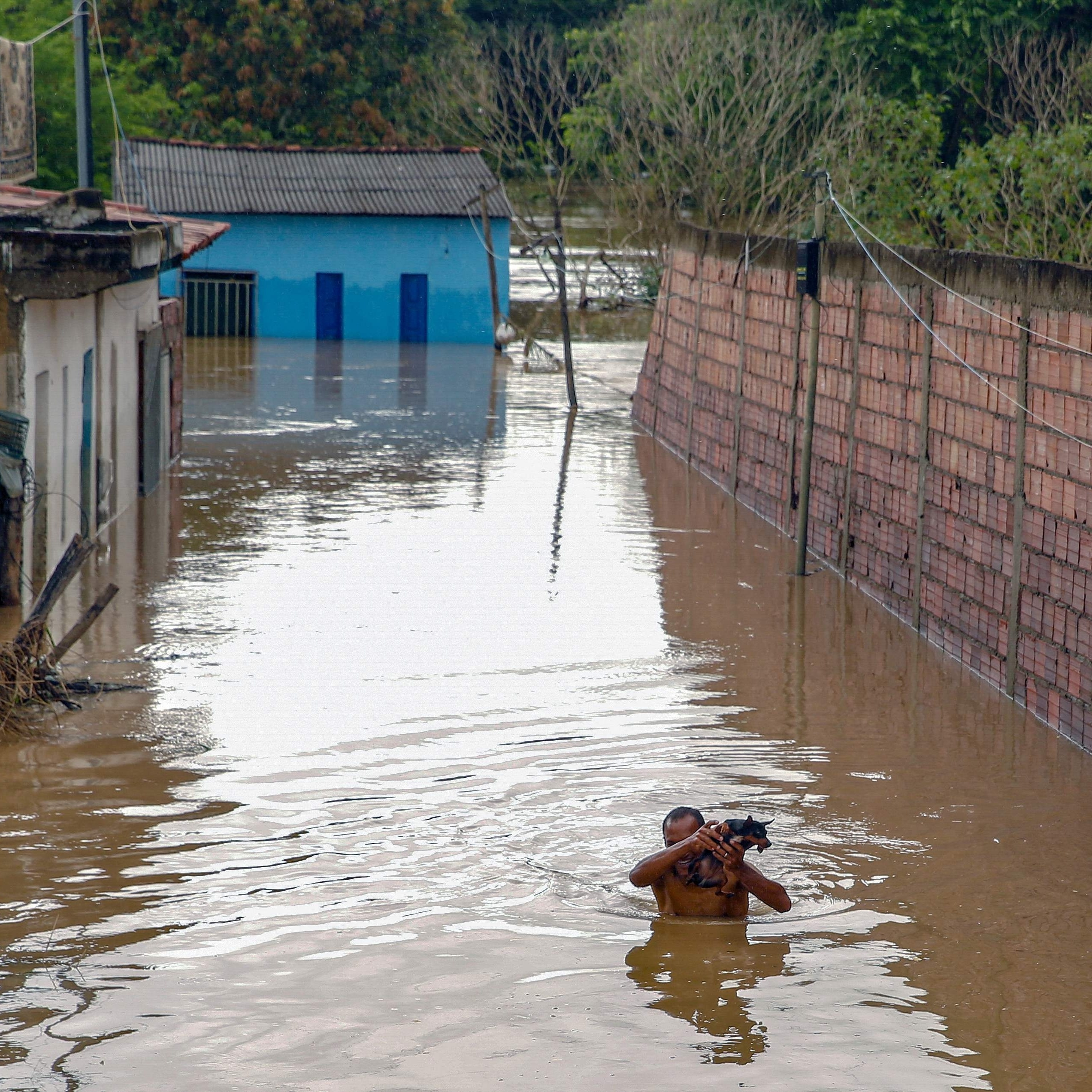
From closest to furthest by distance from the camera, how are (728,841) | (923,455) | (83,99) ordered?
(728,841), (923,455), (83,99)

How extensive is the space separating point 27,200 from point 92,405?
2.05 m

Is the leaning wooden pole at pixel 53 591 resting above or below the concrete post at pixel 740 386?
below

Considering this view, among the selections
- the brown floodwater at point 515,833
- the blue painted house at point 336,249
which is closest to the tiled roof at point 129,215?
the brown floodwater at point 515,833

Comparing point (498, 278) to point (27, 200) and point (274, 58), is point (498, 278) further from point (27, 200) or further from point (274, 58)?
point (27, 200)

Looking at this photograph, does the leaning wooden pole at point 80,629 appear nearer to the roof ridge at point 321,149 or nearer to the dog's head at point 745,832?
the dog's head at point 745,832

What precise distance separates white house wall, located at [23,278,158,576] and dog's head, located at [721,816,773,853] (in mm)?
7201

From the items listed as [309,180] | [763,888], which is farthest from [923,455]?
[309,180]

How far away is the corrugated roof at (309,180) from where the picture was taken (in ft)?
118

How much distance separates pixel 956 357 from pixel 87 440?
25.3ft

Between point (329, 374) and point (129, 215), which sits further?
point (329, 374)

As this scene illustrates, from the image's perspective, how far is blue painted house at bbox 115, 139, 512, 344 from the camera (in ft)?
119

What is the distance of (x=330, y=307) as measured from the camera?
36.8m

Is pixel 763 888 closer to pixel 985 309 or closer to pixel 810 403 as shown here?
pixel 985 309

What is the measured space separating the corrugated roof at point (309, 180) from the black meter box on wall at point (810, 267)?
22833 millimetres
